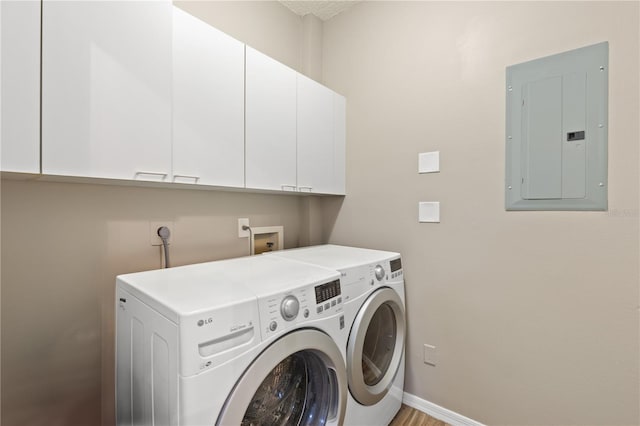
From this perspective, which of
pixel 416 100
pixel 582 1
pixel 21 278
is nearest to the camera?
pixel 21 278

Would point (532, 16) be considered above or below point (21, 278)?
above

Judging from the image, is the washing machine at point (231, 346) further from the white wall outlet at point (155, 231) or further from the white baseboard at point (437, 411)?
the white baseboard at point (437, 411)

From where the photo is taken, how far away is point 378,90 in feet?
6.34

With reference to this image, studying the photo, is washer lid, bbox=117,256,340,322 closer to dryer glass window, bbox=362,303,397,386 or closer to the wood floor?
dryer glass window, bbox=362,303,397,386

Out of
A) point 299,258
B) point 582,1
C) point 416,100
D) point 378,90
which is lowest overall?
point 299,258

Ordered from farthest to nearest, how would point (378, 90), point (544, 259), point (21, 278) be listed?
point (378, 90) < point (544, 259) < point (21, 278)

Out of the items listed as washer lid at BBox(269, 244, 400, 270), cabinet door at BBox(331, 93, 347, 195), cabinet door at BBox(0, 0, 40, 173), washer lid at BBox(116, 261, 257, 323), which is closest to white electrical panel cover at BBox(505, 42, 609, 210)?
washer lid at BBox(269, 244, 400, 270)

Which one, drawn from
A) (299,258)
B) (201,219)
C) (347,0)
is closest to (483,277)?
(299,258)

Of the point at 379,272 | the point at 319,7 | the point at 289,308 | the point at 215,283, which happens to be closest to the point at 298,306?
the point at 289,308

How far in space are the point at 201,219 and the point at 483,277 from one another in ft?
5.09

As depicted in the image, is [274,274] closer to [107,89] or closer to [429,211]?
[107,89]

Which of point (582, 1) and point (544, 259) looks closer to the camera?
point (582, 1)

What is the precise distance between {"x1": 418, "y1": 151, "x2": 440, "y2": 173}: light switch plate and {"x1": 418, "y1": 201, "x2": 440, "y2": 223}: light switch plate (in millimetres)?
191

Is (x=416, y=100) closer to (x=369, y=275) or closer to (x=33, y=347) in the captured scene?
(x=369, y=275)
